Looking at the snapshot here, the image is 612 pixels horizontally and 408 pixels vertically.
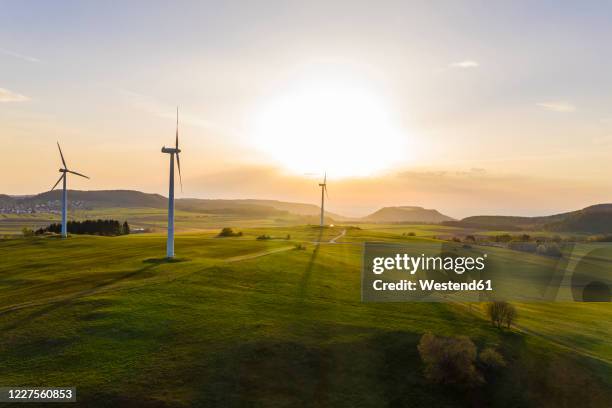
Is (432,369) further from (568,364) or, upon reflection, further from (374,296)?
(374,296)

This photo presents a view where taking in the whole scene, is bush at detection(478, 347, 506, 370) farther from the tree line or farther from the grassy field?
the tree line

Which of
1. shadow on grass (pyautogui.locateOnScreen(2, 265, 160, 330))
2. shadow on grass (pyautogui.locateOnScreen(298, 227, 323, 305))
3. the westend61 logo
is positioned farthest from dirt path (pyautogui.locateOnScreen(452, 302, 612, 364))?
shadow on grass (pyautogui.locateOnScreen(2, 265, 160, 330))

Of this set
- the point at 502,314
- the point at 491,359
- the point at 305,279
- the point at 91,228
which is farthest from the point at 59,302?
the point at 91,228

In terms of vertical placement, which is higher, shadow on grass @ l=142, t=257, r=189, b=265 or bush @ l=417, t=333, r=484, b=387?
shadow on grass @ l=142, t=257, r=189, b=265

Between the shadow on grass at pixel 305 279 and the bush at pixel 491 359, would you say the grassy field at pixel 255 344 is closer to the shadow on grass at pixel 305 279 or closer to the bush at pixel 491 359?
the shadow on grass at pixel 305 279

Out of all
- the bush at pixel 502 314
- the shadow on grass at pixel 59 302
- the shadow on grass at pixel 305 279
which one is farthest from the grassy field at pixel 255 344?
the bush at pixel 502 314
